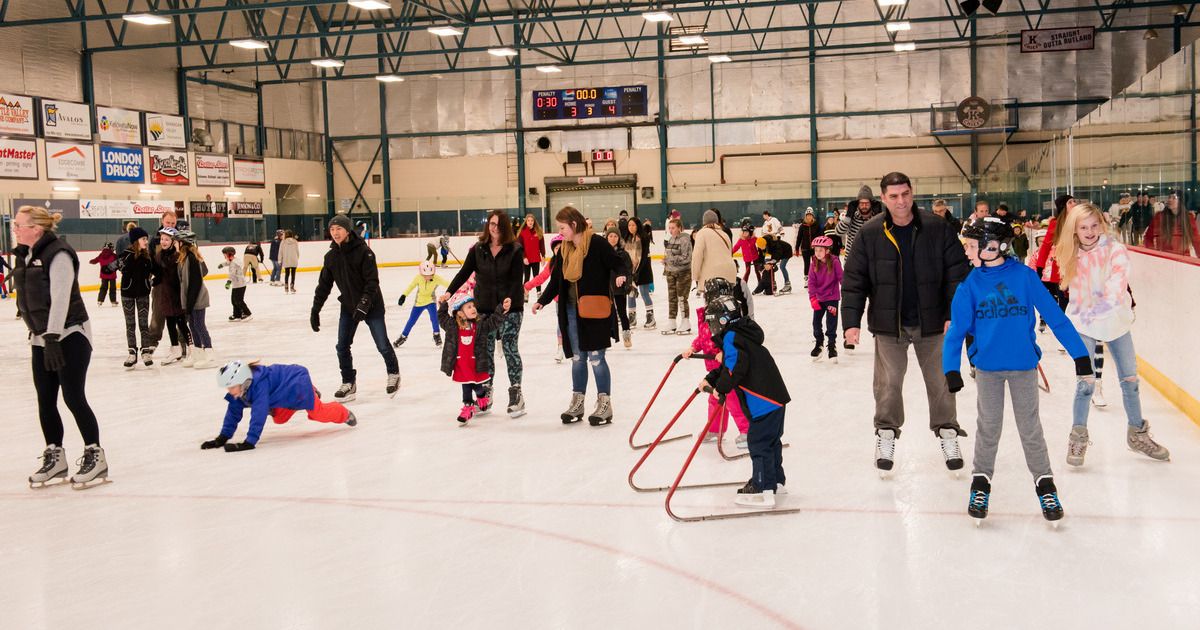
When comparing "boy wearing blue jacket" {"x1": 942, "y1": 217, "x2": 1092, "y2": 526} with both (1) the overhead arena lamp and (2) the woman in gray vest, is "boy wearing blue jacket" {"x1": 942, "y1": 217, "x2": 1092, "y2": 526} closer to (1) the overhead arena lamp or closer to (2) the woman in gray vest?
(2) the woman in gray vest

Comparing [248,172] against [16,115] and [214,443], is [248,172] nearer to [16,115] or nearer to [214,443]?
[16,115]

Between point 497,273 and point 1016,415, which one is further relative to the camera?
point 497,273

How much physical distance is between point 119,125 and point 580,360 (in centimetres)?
2272

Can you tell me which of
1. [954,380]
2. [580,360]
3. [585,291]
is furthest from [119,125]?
[954,380]

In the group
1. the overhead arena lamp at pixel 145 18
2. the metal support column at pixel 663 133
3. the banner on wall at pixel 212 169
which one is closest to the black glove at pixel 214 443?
the overhead arena lamp at pixel 145 18

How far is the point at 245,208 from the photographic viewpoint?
94.4 feet

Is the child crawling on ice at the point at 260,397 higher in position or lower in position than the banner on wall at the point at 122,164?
lower

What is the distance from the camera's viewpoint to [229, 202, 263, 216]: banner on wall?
92.5 ft

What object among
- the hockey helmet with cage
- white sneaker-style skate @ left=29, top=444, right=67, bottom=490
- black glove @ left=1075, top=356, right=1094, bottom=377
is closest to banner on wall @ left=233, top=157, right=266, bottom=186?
the hockey helmet with cage

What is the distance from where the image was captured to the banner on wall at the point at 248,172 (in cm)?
2938

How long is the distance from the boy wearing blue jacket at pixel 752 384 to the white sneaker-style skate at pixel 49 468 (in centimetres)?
334

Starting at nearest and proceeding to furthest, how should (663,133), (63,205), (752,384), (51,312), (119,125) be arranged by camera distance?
(752,384) → (51,312) → (63,205) → (119,125) → (663,133)

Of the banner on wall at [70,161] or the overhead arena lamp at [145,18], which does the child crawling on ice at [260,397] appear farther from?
the banner on wall at [70,161]

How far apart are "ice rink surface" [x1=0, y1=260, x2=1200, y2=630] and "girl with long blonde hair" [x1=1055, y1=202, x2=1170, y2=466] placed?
0.17 meters
